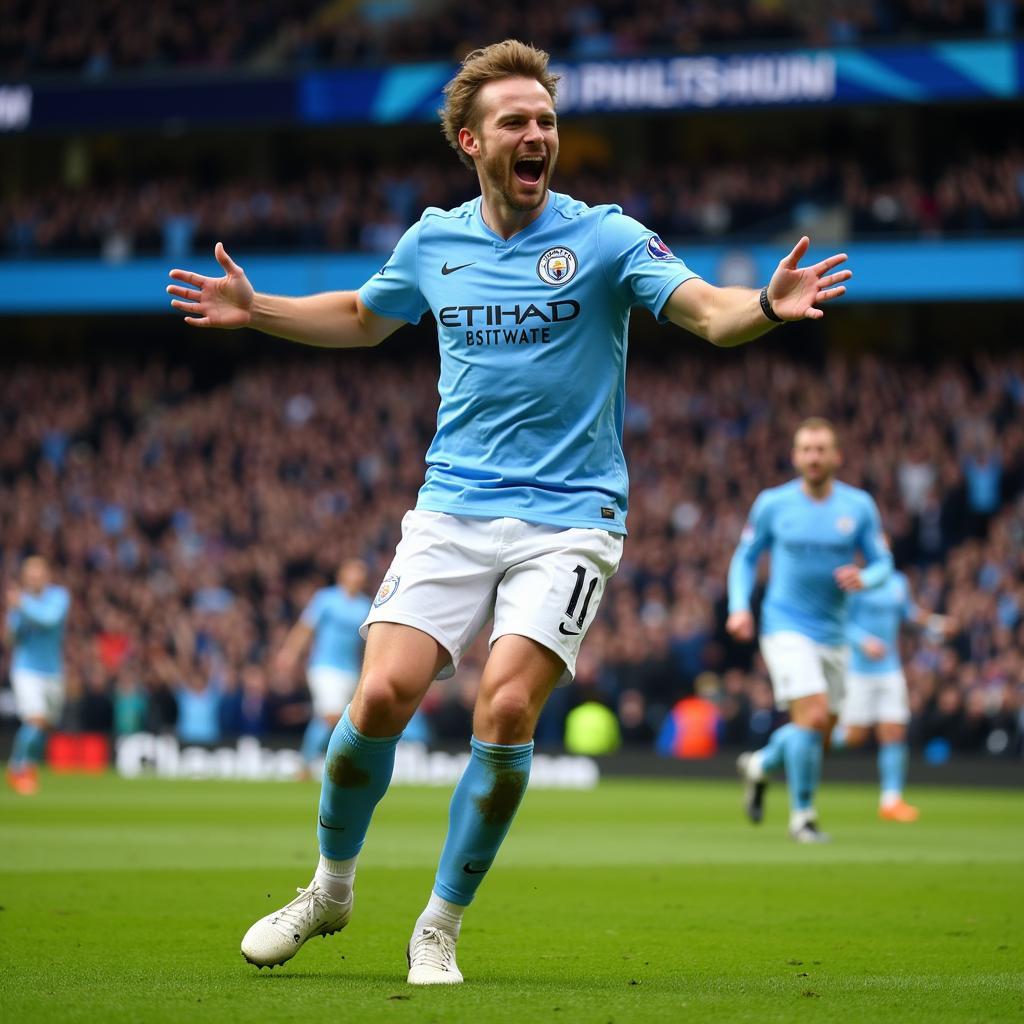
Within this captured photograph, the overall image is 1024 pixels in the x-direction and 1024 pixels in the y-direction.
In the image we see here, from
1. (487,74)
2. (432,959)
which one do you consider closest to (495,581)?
(432,959)

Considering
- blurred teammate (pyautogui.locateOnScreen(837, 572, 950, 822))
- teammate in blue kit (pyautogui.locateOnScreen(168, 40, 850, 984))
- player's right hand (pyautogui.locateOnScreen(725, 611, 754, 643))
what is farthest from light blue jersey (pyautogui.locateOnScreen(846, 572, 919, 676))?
teammate in blue kit (pyautogui.locateOnScreen(168, 40, 850, 984))

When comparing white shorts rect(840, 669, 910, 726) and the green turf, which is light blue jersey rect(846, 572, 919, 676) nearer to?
white shorts rect(840, 669, 910, 726)

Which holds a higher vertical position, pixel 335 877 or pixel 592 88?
pixel 592 88

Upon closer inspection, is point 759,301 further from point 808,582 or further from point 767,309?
point 808,582

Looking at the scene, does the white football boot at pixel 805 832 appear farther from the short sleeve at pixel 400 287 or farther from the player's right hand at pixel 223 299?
the player's right hand at pixel 223 299

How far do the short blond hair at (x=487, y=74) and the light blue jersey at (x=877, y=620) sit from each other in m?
11.6

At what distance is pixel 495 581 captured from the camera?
6047 millimetres

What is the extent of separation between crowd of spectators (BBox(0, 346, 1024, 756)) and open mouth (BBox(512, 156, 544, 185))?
16.6 metres

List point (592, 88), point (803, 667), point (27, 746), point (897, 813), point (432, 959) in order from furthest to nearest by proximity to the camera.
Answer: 1. point (592, 88)
2. point (27, 746)
3. point (897, 813)
4. point (803, 667)
5. point (432, 959)

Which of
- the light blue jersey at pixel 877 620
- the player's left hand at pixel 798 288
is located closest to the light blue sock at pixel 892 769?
the light blue jersey at pixel 877 620

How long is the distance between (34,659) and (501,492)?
15171 millimetres

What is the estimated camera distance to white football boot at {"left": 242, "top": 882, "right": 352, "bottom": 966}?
19.8ft

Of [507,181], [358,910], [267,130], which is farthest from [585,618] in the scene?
[267,130]

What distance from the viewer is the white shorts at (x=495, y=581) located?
5895mm
